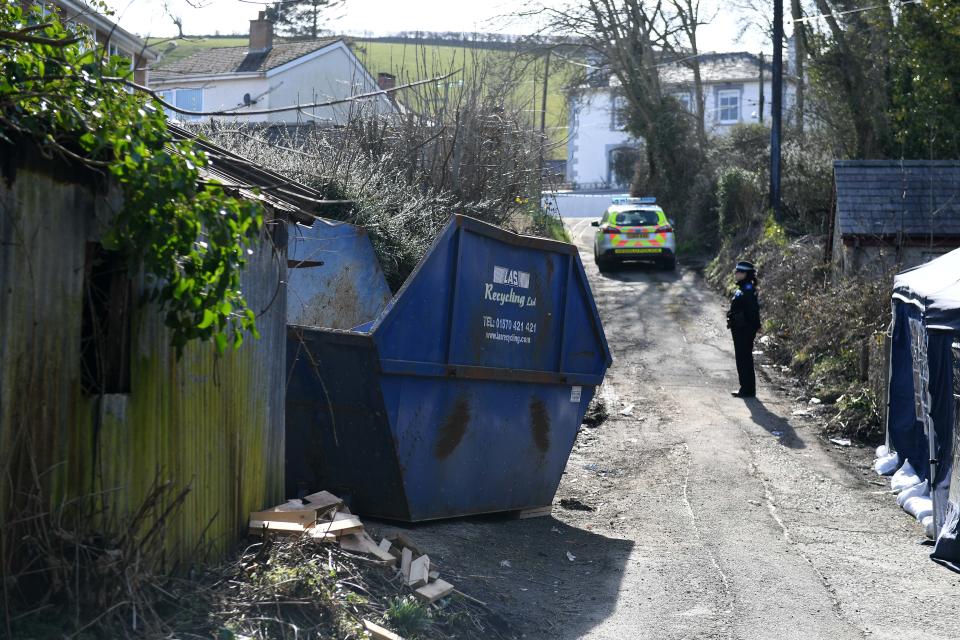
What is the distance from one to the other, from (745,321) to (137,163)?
10764 mm

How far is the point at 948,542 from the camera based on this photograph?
7.56 metres

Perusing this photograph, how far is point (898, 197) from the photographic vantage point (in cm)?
1767

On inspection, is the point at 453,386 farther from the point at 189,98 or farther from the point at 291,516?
the point at 189,98

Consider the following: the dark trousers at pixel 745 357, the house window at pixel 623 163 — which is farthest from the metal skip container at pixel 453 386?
the house window at pixel 623 163

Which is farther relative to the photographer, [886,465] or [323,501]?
[886,465]

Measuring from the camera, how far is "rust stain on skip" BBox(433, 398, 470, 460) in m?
7.29

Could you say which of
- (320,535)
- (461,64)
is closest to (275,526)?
(320,535)

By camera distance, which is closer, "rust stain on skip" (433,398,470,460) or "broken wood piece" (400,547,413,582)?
"broken wood piece" (400,547,413,582)

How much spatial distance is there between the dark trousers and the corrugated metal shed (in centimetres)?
884

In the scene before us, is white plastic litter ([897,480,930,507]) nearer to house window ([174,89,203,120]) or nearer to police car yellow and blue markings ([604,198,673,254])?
police car yellow and blue markings ([604,198,673,254])

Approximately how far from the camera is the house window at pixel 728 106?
55750mm

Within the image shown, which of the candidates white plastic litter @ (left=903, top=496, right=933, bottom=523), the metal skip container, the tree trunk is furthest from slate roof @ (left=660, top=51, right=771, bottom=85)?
the metal skip container

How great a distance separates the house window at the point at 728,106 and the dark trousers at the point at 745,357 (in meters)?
44.2

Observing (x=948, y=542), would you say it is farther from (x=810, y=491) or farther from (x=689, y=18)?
(x=689, y=18)
